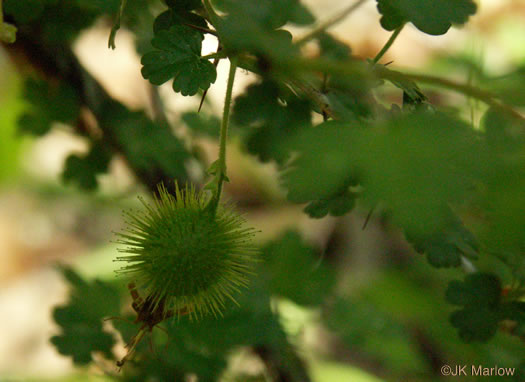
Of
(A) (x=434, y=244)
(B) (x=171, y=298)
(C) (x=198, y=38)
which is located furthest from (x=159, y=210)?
(A) (x=434, y=244)

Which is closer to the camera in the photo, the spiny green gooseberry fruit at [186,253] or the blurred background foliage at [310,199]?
the blurred background foliage at [310,199]

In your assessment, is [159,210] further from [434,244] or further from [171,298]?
[434,244]

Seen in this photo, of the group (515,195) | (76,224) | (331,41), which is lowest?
(515,195)

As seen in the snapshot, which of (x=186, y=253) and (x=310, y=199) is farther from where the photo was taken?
(x=186, y=253)

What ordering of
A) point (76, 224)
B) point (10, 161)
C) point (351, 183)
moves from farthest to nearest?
point (76, 224), point (10, 161), point (351, 183)

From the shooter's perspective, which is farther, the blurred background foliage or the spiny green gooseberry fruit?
the spiny green gooseberry fruit
